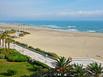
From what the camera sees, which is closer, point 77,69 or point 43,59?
point 77,69

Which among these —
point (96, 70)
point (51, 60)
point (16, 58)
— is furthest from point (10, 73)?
point (96, 70)

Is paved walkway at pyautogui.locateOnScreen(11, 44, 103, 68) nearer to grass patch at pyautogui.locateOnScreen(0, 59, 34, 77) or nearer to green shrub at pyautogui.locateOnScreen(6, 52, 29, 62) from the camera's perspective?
green shrub at pyautogui.locateOnScreen(6, 52, 29, 62)

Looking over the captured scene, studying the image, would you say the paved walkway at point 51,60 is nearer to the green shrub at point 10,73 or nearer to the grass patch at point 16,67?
the grass patch at point 16,67

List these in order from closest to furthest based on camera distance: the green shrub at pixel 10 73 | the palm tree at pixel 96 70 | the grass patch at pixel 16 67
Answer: the palm tree at pixel 96 70 < the green shrub at pixel 10 73 < the grass patch at pixel 16 67

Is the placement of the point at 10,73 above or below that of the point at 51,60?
below

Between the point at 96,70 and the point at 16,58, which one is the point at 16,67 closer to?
the point at 16,58

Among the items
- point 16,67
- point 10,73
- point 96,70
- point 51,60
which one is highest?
point 96,70

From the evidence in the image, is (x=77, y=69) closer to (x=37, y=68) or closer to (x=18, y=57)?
(x=37, y=68)

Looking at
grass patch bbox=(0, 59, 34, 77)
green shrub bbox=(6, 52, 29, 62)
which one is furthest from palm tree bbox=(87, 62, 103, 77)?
green shrub bbox=(6, 52, 29, 62)

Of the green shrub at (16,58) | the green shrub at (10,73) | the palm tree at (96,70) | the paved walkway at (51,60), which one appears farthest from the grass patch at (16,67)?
the palm tree at (96,70)

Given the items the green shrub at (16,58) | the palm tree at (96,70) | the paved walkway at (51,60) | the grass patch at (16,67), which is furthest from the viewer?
the green shrub at (16,58)

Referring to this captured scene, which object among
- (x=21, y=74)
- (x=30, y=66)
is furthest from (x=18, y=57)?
(x=21, y=74)
